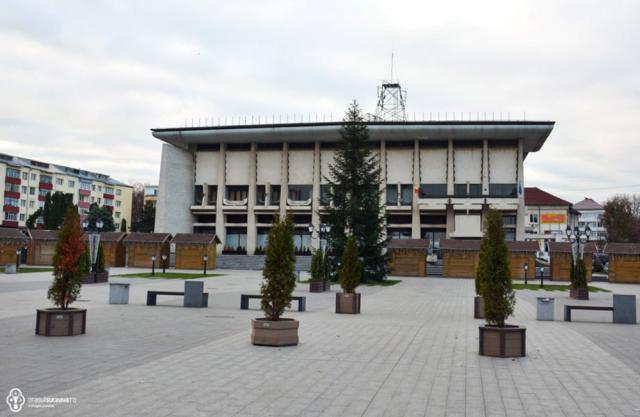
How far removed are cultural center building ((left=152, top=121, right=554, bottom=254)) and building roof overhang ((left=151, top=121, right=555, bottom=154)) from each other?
0.11 meters

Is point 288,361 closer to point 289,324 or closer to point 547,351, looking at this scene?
point 289,324

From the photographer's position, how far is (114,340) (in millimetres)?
11547

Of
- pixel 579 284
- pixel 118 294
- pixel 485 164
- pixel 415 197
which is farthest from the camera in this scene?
pixel 415 197

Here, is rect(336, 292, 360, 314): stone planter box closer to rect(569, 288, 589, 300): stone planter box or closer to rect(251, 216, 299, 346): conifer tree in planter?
rect(251, 216, 299, 346): conifer tree in planter

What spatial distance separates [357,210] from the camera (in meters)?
36.5

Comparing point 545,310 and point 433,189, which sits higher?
point 433,189

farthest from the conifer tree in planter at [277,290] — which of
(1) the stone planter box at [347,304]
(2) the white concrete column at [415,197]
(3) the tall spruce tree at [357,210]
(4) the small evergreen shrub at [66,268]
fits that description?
(2) the white concrete column at [415,197]

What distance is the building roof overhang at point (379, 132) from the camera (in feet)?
193

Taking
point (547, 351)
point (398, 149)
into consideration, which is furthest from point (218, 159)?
point (547, 351)

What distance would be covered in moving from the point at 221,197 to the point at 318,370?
60122 mm

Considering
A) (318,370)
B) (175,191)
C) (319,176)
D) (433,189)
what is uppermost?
(319,176)

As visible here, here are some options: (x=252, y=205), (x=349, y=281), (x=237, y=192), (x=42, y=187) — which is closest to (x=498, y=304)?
(x=349, y=281)

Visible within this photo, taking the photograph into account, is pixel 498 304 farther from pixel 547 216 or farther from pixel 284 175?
pixel 547 216

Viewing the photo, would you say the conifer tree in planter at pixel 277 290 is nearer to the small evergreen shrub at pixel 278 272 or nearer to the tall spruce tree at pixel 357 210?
the small evergreen shrub at pixel 278 272
